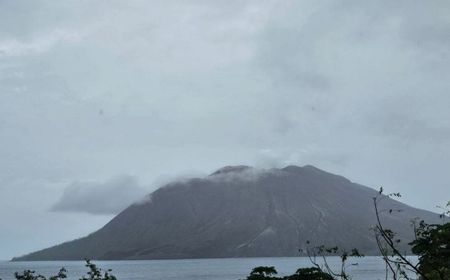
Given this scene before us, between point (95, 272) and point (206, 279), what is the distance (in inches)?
6157

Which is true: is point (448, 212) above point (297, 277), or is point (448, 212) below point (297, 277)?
above

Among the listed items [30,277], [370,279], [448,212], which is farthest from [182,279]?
[448,212]

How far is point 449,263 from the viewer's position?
1434 cm

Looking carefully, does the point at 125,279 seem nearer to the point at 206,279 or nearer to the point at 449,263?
the point at 206,279

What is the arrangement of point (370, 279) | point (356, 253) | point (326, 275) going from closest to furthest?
point (356, 253) → point (326, 275) → point (370, 279)

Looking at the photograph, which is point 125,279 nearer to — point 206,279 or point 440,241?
point 206,279

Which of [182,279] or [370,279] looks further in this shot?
[182,279]

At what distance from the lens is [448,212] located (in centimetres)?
1577

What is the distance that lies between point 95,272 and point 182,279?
161068mm

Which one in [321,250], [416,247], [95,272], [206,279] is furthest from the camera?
[206,279]

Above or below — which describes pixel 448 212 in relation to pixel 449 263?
above

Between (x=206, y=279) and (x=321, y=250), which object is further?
(x=206, y=279)

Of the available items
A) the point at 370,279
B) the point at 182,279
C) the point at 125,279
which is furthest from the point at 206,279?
the point at 370,279

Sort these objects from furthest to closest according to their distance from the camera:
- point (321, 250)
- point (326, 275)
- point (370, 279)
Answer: point (370, 279), point (326, 275), point (321, 250)
